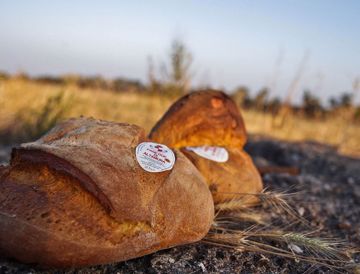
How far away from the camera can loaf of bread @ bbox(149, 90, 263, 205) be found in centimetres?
248

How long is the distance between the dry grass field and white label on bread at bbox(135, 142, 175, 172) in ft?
9.70

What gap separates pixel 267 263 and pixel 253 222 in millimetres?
478

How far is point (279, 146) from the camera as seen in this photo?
19.8 feet

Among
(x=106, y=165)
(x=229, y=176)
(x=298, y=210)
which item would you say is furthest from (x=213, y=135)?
(x=106, y=165)

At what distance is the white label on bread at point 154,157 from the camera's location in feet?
5.88

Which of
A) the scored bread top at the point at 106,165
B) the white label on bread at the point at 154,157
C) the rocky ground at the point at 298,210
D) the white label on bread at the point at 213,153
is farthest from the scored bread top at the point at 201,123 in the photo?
the scored bread top at the point at 106,165

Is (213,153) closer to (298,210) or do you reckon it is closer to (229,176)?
(229,176)

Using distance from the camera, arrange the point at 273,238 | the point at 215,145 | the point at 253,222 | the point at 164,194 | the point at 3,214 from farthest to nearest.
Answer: the point at 215,145, the point at 253,222, the point at 273,238, the point at 164,194, the point at 3,214

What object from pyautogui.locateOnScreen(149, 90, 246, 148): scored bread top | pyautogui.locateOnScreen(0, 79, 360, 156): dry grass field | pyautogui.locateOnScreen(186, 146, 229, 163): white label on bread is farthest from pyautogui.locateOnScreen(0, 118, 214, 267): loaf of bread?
pyautogui.locateOnScreen(0, 79, 360, 156): dry grass field

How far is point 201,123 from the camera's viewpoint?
276cm

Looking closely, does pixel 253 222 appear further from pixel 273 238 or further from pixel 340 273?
pixel 340 273

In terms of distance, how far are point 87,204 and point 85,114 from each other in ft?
16.3

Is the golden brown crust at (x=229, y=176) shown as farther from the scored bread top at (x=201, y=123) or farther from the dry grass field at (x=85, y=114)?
the dry grass field at (x=85, y=114)

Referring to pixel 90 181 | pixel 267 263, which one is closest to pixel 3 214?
pixel 90 181
